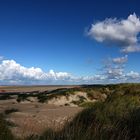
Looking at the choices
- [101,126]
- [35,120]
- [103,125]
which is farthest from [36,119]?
[101,126]

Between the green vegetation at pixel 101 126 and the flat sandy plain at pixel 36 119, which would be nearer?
the green vegetation at pixel 101 126

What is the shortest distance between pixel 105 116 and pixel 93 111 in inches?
35.5

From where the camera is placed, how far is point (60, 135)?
8516 millimetres

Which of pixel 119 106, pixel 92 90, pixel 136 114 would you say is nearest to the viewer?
pixel 136 114

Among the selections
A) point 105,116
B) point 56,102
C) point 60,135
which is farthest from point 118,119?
point 56,102

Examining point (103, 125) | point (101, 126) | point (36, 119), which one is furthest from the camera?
point (36, 119)

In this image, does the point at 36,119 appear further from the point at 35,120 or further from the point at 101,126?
the point at 101,126

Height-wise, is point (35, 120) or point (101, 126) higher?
point (101, 126)

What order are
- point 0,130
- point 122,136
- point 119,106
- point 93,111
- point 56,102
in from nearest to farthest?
1. point 0,130
2. point 122,136
3. point 93,111
4. point 119,106
5. point 56,102

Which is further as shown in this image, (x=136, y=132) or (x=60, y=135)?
(x=136, y=132)

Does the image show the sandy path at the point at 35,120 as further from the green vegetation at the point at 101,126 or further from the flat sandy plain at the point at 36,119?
the green vegetation at the point at 101,126

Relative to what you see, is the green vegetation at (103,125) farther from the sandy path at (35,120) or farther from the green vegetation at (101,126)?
the sandy path at (35,120)

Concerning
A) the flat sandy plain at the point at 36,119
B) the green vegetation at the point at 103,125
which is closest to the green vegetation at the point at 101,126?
the green vegetation at the point at 103,125

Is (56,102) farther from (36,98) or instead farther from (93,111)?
(93,111)
